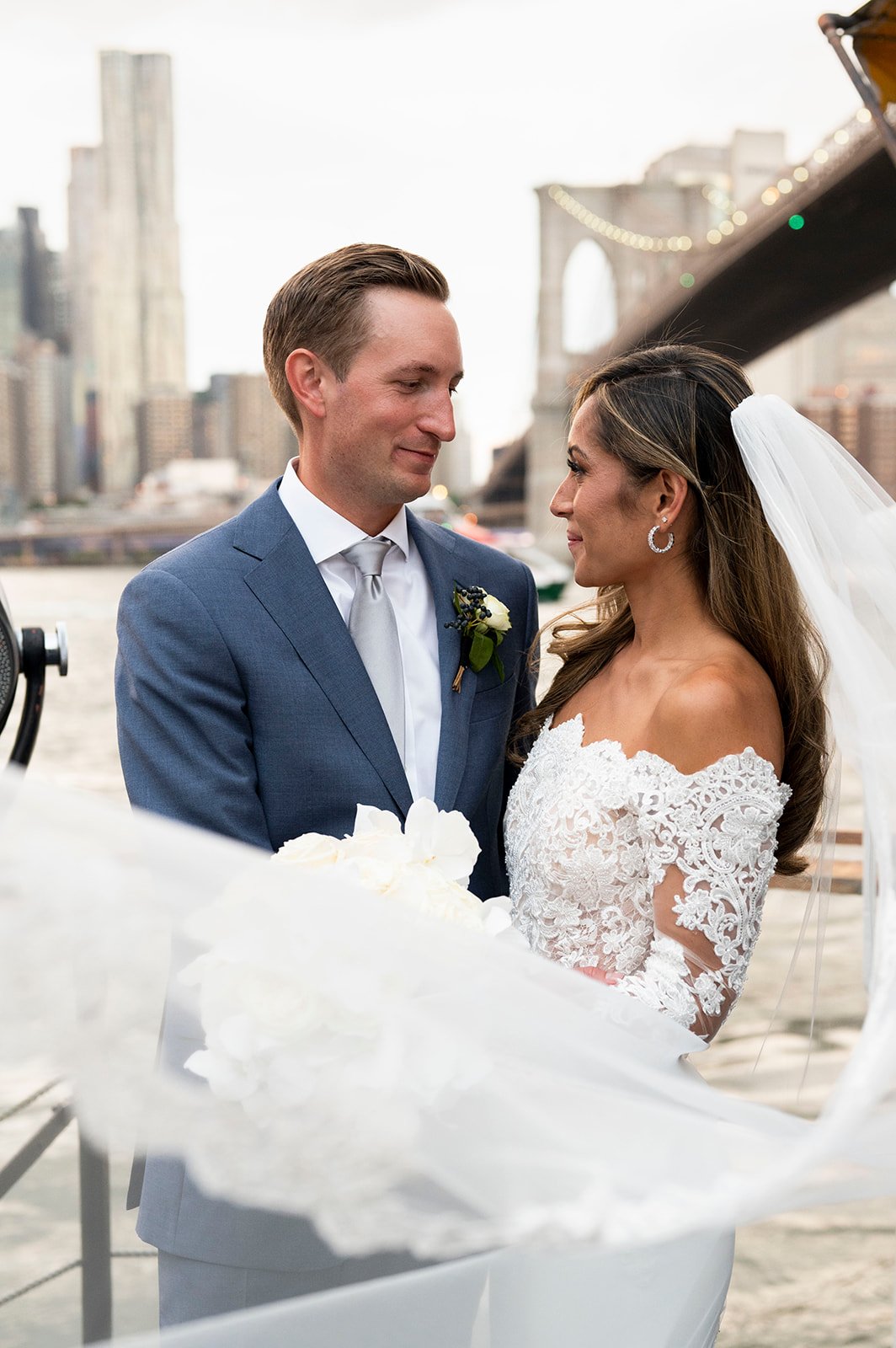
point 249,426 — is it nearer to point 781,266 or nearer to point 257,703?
point 781,266

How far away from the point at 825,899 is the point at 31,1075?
1017mm

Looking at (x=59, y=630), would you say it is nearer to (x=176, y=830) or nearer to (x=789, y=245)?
(x=176, y=830)

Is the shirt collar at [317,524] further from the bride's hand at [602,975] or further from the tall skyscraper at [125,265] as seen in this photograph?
the tall skyscraper at [125,265]

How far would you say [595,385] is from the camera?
1.74 metres

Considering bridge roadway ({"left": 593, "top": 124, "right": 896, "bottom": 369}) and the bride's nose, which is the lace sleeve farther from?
bridge roadway ({"left": 593, "top": 124, "right": 896, "bottom": 369})

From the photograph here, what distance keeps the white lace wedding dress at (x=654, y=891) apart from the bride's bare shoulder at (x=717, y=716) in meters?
0.02

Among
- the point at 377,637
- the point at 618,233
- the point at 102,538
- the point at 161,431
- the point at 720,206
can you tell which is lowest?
the point at 102,538

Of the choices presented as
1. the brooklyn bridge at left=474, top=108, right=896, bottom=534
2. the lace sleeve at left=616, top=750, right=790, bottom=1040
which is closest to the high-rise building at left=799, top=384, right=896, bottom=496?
the brooklyn bridge at left=474, top=108, right=896, bottom=534

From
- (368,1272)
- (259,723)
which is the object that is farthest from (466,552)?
(368,1272)

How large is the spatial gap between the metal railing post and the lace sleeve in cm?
60

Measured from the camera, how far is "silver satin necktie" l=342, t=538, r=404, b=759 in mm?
1691

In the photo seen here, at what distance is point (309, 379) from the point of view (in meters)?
1.74

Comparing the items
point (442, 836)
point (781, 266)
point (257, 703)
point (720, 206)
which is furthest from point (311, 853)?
point (720, 206)

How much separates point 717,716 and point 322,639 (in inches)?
19.1
